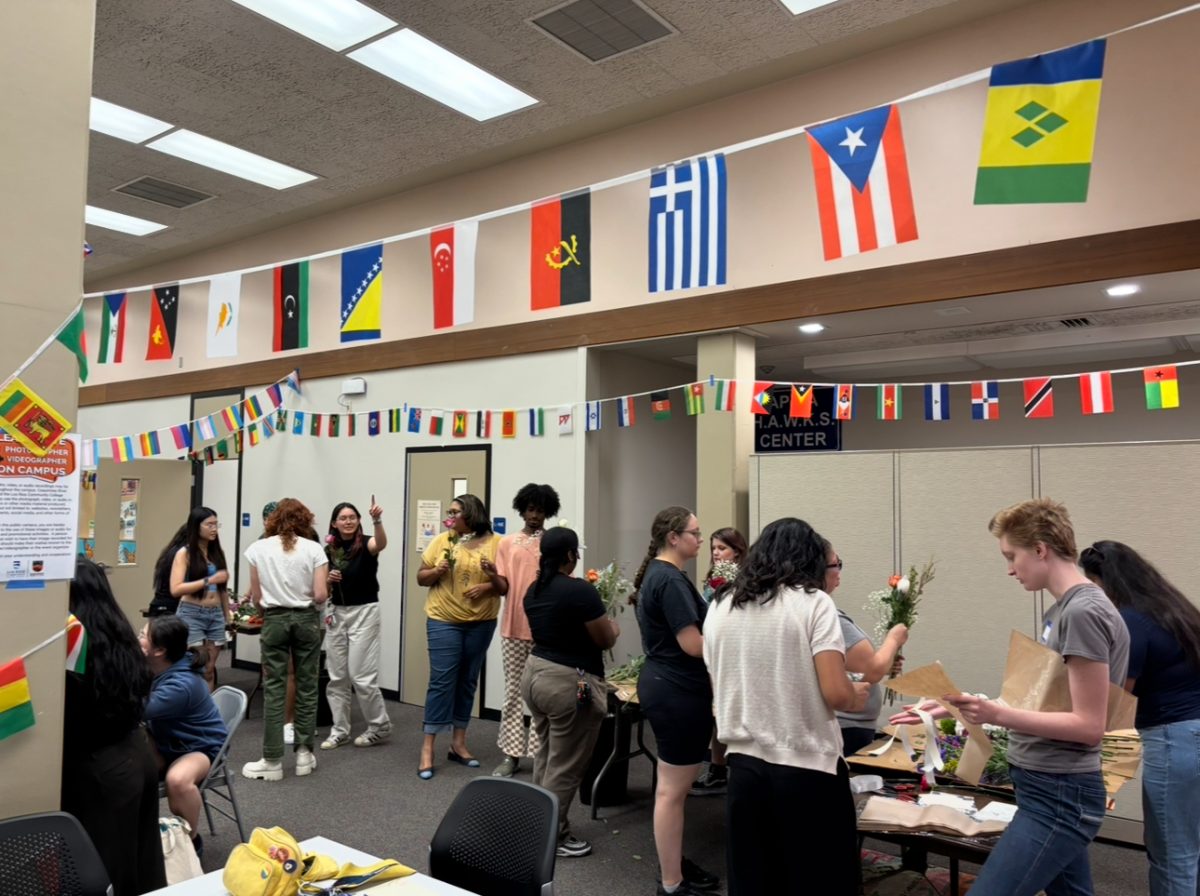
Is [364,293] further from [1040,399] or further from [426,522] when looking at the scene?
[1040,399]

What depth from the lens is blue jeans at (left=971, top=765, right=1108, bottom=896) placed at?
2146 millimetres

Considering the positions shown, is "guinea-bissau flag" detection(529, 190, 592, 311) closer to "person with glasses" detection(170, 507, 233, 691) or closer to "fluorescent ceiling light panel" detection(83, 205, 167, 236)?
"person with glasses" detection(170, 507, 233, 691)

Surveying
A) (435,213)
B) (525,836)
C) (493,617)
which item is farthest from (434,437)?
(525,836)

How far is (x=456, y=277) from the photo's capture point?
456 centimetres

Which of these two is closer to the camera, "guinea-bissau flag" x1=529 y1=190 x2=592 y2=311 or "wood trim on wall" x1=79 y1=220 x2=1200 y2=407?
"guinea-bissau flag" x1=529 y1=190 x2=592 y2=311

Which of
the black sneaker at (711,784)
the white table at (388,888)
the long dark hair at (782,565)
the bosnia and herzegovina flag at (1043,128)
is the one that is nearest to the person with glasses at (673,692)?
the long dark hair at (782,565)

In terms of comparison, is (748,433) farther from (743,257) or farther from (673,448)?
(673,448)

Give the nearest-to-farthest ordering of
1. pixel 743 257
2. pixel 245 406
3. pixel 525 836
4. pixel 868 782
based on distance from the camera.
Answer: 1. pixel 525 836
2. pixel 868 782
3. pixel 743 257
4. pixel 245 406

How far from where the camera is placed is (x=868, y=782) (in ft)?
9.93

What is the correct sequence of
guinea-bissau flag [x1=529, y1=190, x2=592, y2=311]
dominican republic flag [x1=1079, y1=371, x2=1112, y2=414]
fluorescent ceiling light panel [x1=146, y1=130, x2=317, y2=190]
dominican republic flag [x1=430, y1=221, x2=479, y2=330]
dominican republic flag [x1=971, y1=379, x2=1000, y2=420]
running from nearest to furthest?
guinea-bissau flag [x1=529, y1=190, x2=592, y2=311] → dominican republic flag [x1=1079, y1=371, x2=1112, y2=414] → dominican republic flag [x1=430, y1=221, x2=479, y2=330] → dominican republic flag [x1=971, y1=379, x2=1000, y2=420] → fluorescent ceiling light panel [x1=146, y1=130, x2=317, y2=190]

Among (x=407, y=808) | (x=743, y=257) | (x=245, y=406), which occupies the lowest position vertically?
(x=407, y=808)

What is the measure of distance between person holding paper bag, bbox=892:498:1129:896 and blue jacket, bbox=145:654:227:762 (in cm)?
276

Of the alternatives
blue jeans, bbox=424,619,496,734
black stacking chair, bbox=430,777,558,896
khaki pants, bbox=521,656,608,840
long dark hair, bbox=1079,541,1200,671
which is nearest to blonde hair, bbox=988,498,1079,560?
long dark hair, bbox=1079,541,1200,671

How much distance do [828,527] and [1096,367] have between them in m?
3.46
